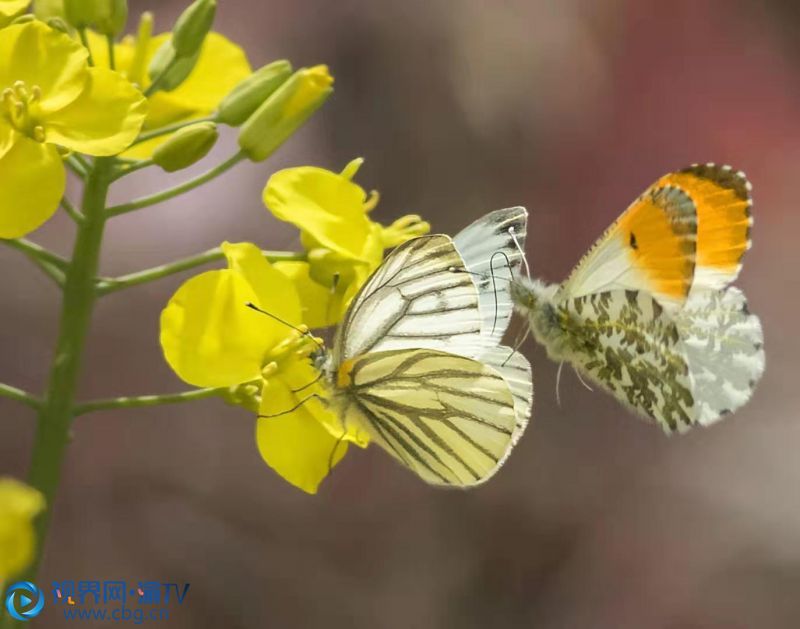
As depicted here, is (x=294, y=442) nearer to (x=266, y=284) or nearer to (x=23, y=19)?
(x=266, y=284)

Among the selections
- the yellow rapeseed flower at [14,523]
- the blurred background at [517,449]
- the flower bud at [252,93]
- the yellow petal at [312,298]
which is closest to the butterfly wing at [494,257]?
the yellow petal at [312,298]

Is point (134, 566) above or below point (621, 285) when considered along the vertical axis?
below

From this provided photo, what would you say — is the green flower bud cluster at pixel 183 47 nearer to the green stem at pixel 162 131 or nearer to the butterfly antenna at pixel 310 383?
the green stem at pixel 162 131

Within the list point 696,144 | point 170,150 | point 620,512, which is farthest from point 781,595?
point 170,150

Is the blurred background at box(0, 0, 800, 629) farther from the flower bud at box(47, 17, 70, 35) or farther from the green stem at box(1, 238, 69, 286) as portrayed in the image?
the flower bud at box(47, 17, 70, 35)

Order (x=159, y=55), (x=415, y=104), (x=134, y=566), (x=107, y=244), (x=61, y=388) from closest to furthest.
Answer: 1. (x=61, y=388)
2. (x=159, y=55)
3. (x=134, y=566)
4. (x=107, y=244)
5. (x=415, y=104)

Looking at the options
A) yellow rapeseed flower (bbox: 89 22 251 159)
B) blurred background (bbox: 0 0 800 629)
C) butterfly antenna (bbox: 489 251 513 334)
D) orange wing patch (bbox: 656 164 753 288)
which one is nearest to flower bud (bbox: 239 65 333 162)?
yellow rapeseed flower (bbox: 89 22 251 159)

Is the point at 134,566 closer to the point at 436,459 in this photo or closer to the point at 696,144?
the point at 436,459
